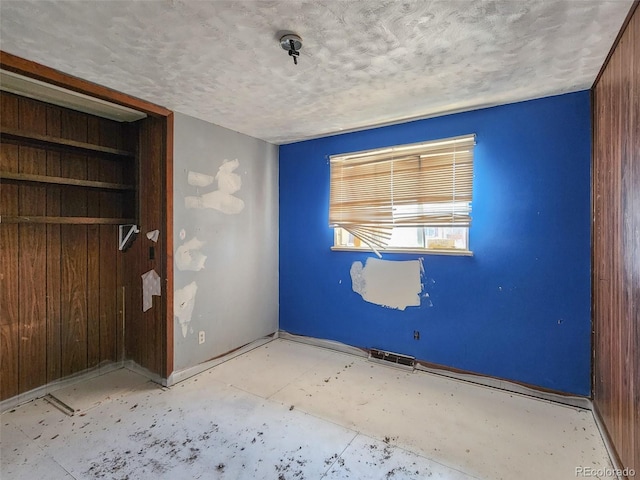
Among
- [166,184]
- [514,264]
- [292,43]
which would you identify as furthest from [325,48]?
[514,264]

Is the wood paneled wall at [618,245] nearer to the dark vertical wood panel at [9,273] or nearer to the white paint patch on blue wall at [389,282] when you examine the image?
the white paint patch on blue wall at [389,282]

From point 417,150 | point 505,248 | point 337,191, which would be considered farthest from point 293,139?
point 505,248

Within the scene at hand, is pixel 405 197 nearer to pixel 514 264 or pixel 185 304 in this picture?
pixel 514 264

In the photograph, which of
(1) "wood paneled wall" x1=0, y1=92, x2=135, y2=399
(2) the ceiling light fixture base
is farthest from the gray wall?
(2) the ceiling light fixture base

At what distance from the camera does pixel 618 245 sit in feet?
5.59

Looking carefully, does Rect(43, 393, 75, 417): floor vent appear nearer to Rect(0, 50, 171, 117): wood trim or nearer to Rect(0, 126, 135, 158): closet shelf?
Rect(0, 126, 135, 158): closet shelf

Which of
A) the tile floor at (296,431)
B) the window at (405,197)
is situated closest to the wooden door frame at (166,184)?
the tile floor at (296,431)

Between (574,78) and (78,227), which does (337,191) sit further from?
(78,227)

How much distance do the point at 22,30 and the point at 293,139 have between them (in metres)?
2.33

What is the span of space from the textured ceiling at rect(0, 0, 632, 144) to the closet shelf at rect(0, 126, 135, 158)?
1.86ft

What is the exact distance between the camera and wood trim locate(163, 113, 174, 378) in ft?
8.61

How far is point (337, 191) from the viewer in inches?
133

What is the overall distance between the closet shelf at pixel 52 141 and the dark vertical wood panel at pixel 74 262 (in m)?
0.13

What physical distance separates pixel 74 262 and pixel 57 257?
0.44 feet
